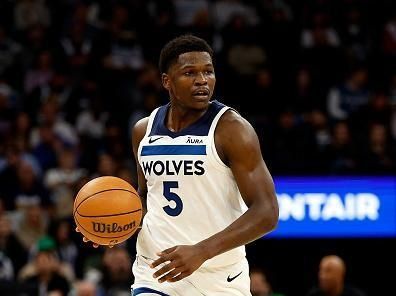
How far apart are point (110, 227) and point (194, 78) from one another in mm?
928

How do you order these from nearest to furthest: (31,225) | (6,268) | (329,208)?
(6,268)
(329,208)
(31,225)

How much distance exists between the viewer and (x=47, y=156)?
501 inches

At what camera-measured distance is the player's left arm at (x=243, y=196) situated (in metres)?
4.69

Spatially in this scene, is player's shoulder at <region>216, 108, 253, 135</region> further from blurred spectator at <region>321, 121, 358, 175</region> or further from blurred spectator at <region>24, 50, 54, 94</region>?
blurred spectator at <region>24, 50, 54, 94</region>

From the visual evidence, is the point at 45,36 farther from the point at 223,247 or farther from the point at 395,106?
the point at 223,247

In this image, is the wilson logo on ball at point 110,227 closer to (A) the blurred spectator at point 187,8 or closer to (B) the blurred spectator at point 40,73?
(B) the blurred spectator at point 40,73

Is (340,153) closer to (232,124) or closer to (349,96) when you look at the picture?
(349,96)

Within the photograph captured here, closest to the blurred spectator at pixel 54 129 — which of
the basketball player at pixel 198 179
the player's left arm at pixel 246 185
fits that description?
the basketball player at pixel 198 179

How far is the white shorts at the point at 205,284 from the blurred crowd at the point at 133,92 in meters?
4.91

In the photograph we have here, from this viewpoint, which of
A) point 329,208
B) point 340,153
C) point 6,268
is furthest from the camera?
point 340,153

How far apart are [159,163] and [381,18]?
10.7 meters

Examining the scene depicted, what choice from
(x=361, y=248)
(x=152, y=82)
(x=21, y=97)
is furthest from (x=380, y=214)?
(x=21, y=97)

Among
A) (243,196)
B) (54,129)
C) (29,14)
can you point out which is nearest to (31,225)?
(54,129)

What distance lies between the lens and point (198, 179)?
516 cm
